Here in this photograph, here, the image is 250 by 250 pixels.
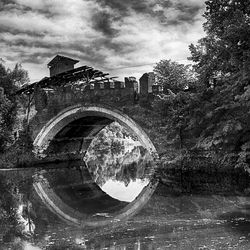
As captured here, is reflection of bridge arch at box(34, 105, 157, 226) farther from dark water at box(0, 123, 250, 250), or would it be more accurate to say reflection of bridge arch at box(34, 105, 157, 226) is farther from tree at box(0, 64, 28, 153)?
tree at box(0, 64, 28, 153)

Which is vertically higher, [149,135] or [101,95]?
[101,95]

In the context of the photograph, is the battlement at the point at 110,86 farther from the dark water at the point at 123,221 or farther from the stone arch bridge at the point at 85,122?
the dark water at the point at 123,221

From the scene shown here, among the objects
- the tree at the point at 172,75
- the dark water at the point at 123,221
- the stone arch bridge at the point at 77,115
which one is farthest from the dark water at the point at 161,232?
the tree at the point at 172,75

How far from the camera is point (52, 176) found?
15.6m

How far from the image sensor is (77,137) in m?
22.0

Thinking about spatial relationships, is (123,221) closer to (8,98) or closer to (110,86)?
(110,86)

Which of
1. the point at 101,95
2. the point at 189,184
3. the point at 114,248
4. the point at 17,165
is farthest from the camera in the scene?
the point at 17,165

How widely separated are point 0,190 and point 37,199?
2241mm

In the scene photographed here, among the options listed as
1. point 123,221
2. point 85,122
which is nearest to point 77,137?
point 85,122

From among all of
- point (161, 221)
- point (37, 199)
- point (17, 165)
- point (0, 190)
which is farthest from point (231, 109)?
point (17, 165)

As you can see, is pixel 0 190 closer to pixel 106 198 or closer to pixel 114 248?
pixel 106 198

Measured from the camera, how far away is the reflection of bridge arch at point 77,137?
8508 mm

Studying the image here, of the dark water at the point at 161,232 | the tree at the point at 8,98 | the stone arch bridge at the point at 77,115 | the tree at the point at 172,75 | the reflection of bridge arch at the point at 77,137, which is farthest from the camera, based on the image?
the tree at the point at 8,98

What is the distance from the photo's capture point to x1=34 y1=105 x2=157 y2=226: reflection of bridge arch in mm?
8508
